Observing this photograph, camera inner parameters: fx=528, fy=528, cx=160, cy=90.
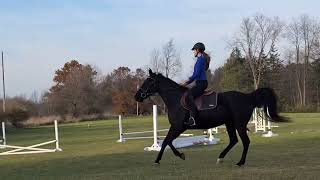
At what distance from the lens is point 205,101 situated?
40.8 ft

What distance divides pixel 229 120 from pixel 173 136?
139 cm

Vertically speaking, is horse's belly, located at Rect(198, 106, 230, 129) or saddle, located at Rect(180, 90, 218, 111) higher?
saddle, located at Rect(180, 90, 218, 111)

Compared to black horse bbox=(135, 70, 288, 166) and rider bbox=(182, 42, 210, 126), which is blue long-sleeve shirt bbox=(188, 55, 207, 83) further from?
black horse bbox=(135, 70, 288, 166)

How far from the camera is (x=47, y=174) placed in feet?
39.7

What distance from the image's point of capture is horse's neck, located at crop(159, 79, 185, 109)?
12727 mm

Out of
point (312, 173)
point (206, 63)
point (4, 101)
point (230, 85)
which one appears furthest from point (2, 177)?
point (230, 85)

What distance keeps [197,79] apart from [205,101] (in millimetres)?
551

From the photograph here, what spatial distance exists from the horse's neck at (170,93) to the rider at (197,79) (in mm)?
305

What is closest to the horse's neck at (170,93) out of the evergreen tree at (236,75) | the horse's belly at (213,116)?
the horse's belly at (213,116)

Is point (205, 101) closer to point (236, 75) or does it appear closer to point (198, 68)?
point (198, 68)

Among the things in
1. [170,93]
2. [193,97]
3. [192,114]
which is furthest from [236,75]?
[192,114]

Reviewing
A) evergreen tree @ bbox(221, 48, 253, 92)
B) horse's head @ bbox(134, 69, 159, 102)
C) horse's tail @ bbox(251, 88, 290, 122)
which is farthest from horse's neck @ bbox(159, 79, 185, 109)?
evergreen tree @ bbox(221, 48, 253, 92)

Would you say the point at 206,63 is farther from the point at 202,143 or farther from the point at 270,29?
the point at 270,29

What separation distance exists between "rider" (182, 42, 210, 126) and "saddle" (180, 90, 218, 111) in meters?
0.08
